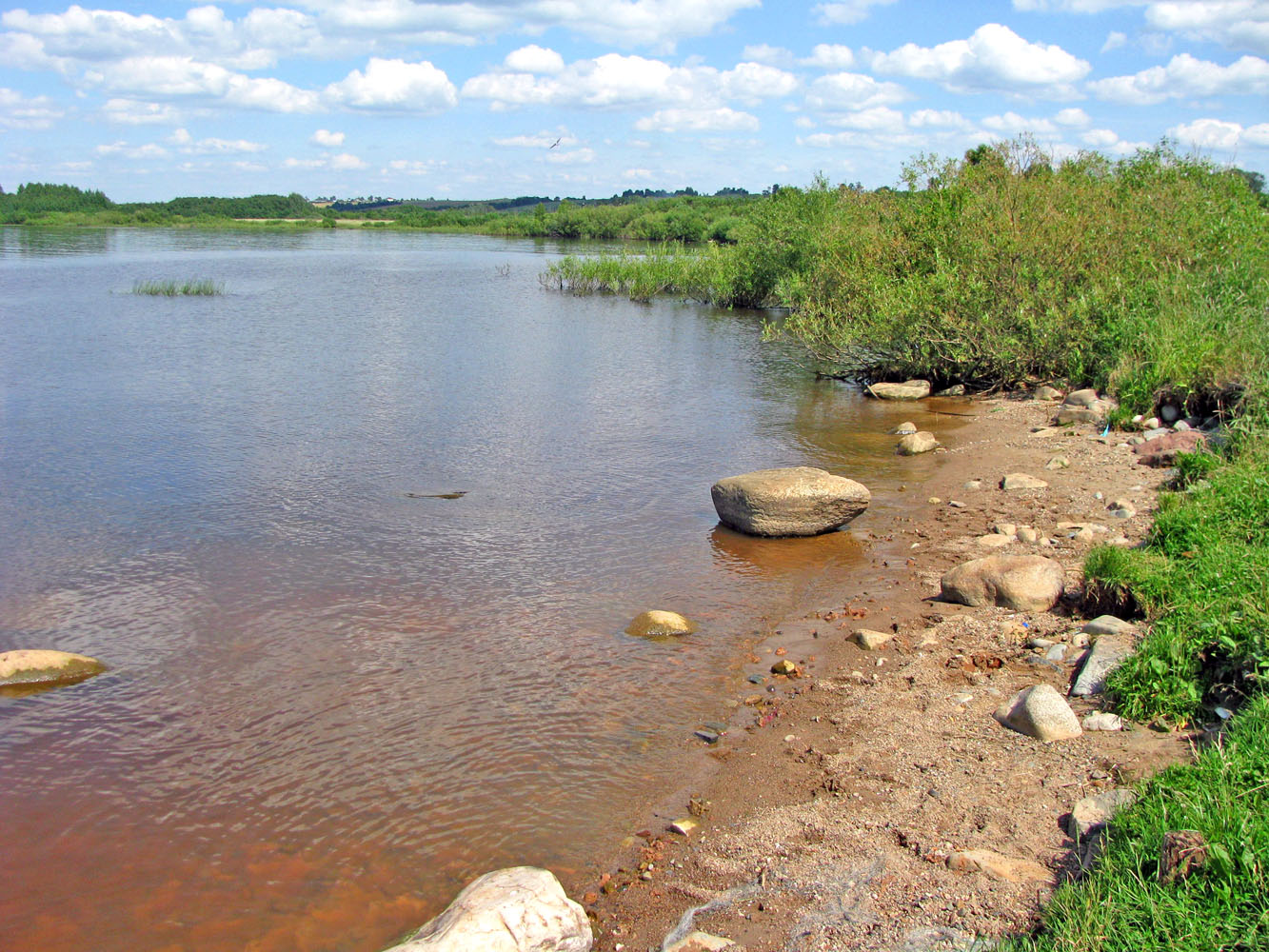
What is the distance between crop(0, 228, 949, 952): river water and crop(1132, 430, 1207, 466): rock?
147 inches

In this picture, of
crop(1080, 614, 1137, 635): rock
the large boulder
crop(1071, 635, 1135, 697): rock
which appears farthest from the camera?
the large boulder

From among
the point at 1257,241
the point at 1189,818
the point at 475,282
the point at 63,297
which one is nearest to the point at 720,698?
the point at 1189,818

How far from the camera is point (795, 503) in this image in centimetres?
1223

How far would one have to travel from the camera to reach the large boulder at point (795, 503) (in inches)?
481

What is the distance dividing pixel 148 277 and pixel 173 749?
4601cm

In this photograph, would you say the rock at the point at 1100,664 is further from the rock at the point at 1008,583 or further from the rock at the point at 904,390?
the rock at the point at 904,390

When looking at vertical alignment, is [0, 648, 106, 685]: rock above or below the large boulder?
below

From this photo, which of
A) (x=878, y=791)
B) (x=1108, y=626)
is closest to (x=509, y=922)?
(x=878, y=791)

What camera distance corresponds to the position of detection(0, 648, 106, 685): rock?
8.62m

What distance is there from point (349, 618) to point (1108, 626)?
721cm

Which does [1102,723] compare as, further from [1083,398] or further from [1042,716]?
[1083,398]

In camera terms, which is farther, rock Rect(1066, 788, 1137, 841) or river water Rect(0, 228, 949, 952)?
river water Rect(0, 228, 949, 952)

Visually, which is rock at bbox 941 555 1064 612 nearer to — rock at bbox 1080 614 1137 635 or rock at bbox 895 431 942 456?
rock at bbox 1080 614 1137 635

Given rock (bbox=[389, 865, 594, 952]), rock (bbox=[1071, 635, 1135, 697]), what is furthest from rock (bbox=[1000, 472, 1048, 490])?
rock (bbox=[389, 865, 594, 952])
